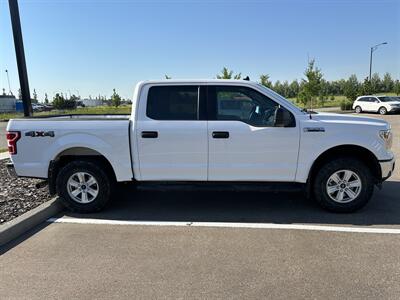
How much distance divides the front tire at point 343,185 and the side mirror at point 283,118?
0.82 meters

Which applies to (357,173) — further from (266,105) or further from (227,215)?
(227,215)

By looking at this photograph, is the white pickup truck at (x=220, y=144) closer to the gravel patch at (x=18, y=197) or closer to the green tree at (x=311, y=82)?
the gravel patch at (x=18, y=197)

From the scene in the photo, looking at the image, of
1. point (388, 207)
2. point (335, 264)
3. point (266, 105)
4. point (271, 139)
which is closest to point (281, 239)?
point (335, 264)

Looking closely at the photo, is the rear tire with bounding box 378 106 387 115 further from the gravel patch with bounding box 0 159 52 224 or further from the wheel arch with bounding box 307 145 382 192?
the gravel patch with bounding box 0 159 52 224

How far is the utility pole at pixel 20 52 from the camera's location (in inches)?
324

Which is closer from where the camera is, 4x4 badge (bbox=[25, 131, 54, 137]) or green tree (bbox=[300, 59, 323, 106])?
4x4 badge (bbox=[25, 131, 54, 137])

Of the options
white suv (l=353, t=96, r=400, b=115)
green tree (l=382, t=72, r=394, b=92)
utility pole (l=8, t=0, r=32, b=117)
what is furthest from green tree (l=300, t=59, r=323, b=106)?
green tree (l=382, t=72, r=394, b=92)

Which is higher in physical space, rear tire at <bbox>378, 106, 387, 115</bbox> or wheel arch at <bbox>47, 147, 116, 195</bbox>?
wheel arch at <bbox>47, 147, 116, 195</bbox>

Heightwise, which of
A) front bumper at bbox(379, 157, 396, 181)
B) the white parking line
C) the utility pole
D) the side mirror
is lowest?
the white parking line

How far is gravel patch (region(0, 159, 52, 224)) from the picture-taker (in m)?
5.01

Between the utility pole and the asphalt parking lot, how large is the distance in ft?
16.1

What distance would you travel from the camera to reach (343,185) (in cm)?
502

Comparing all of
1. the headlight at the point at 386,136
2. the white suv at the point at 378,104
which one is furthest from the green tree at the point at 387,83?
the headlight at the point at 386,136

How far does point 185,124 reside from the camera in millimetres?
4980
